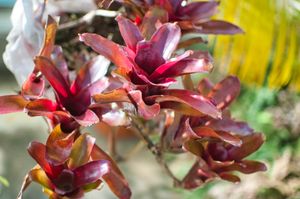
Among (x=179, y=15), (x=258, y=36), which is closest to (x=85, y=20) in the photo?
(x=179, y=15)

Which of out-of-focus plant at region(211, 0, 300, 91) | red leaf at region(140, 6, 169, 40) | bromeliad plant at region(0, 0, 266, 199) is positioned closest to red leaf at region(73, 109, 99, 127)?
bromeliad plant at region(0, 0, 266, 199)

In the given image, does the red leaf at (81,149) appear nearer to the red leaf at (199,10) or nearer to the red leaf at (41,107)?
the red leaf at (41,107)

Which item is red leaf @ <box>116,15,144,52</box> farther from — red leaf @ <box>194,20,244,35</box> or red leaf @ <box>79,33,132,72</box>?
red leaf @ <box>194,20,244,35</box>

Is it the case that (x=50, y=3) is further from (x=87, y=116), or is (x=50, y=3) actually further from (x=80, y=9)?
(x=87, y=116)

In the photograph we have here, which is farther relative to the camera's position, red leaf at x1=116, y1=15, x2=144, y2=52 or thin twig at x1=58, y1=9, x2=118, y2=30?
thin twig at x1=58, y1=9, x2=118, y2=30

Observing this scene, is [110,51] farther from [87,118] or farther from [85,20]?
[85,20]

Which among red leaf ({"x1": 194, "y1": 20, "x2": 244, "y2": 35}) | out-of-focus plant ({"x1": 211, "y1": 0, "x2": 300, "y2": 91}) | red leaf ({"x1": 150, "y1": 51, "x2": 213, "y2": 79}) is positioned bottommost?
out-of-focus plant ({"x1": 211, "y1": 0, "x2": 300, "y2": 91})

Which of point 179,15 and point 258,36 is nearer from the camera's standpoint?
point 179,15
